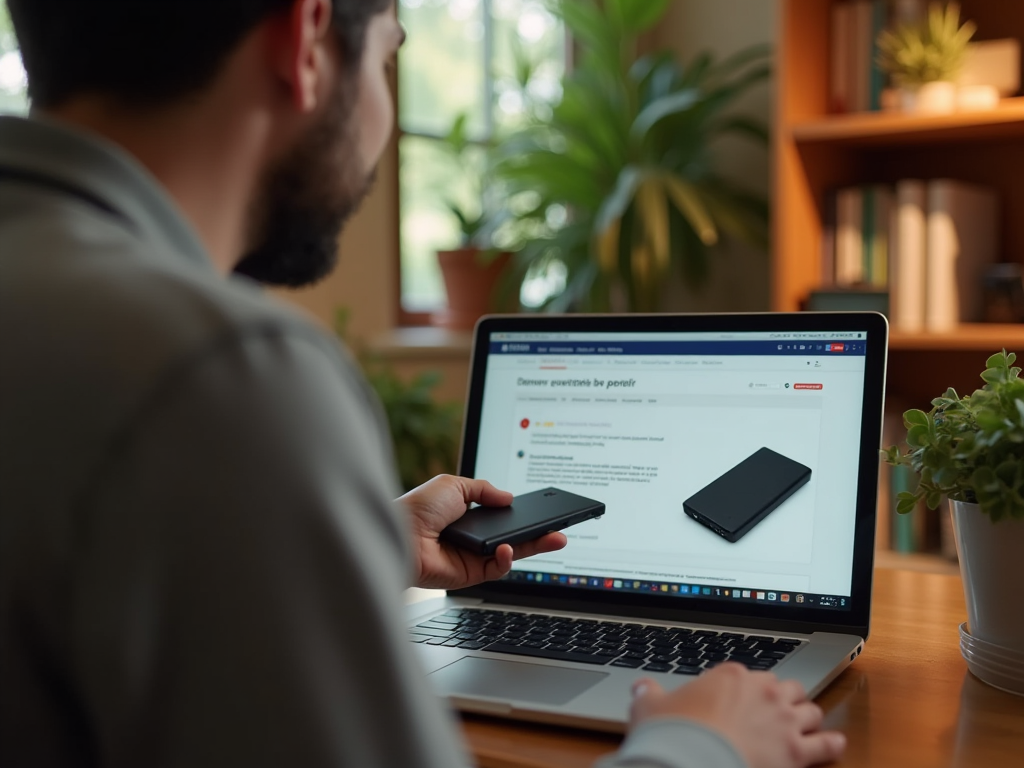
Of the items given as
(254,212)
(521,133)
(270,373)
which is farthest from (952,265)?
(270,373)

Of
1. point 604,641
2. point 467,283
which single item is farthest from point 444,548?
point 467,283

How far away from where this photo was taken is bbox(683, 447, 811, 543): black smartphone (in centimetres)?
92

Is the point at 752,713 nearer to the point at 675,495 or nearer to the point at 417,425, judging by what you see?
A: the point at 675,495

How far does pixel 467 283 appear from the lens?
2.87 metres

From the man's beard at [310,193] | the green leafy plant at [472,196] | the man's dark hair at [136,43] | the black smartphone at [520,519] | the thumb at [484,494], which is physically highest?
the green leafy plant at [472,196]

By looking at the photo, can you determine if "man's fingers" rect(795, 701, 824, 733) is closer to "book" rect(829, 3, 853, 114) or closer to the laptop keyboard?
the laptop keyboard

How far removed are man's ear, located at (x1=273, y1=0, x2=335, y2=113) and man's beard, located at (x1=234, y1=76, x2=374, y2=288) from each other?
0.02 metres

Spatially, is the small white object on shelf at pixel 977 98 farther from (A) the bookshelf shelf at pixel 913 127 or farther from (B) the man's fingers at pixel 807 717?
(B) the man's fingers at pixel 807 717

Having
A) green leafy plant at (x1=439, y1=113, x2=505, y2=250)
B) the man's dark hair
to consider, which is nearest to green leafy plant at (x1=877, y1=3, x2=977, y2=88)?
green leafy plant at (x1=439, y1=113, x2=505, y2=250)

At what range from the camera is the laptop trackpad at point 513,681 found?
2.52 ft

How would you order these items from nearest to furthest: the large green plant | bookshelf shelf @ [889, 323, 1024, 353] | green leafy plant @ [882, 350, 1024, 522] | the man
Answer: the man → green leafy plant @ [882, 350, 1024, 522] → bookshelf shelf @ [889, 323, 1024, 353] → the large green plant

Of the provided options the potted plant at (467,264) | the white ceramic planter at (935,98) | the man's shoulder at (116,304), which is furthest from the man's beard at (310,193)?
the potted plant at (467,264)

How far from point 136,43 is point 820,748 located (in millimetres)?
571

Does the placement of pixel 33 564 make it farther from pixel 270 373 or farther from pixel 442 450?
pixel 442 450
